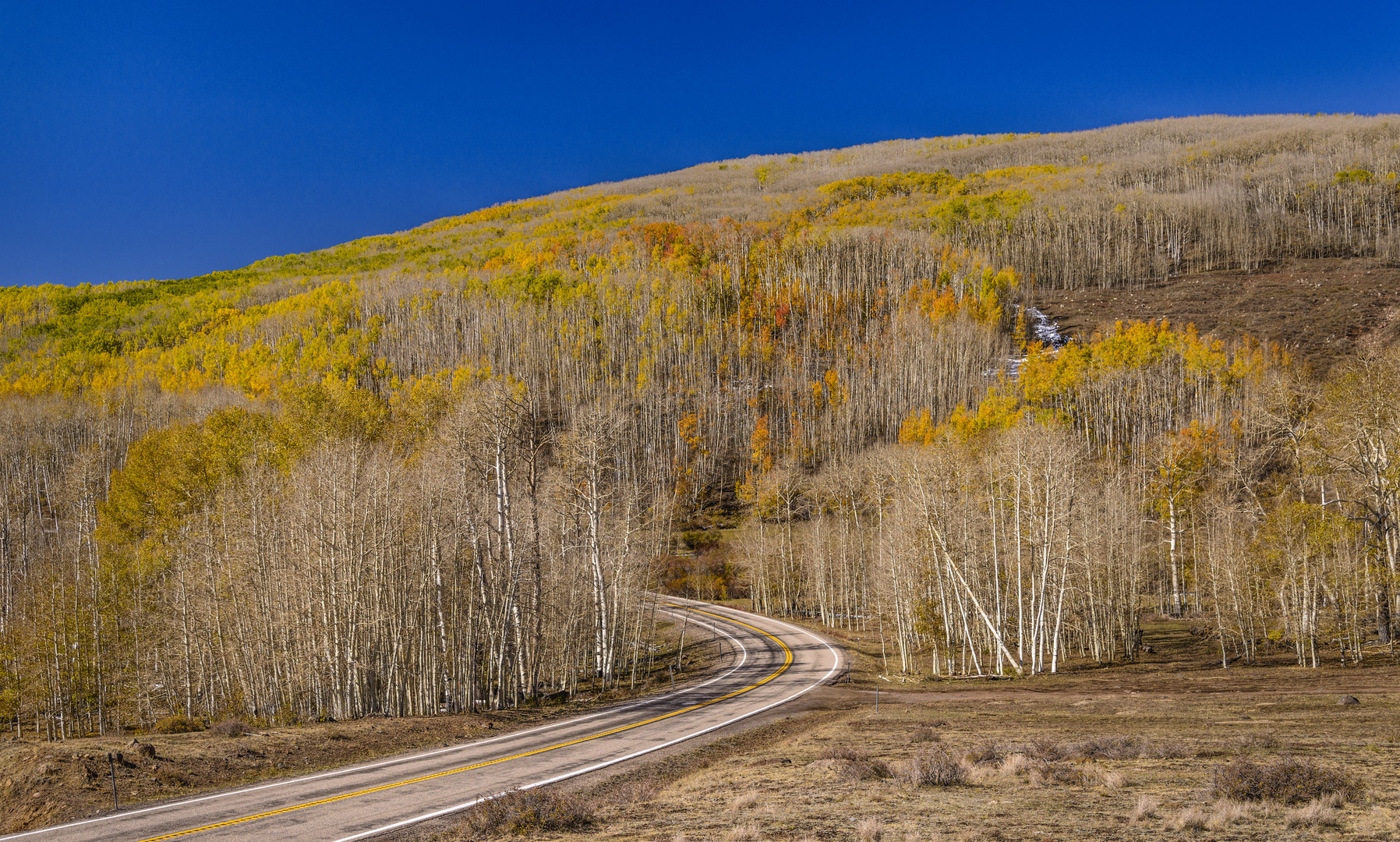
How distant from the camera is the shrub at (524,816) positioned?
1088cm

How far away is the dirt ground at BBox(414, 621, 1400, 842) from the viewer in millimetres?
9500

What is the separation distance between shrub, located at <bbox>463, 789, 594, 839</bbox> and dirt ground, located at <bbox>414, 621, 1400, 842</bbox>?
272 mm

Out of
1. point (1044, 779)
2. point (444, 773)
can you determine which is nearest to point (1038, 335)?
point (1044, 779)

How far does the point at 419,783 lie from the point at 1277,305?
139018 millimetres

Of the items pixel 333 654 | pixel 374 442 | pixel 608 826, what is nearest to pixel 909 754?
pixel 608 826

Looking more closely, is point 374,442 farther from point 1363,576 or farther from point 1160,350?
point 1160,350

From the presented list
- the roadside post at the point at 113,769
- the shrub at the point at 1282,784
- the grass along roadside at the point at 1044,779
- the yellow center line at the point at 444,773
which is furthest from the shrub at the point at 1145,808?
the roadside post at the point at 113,769

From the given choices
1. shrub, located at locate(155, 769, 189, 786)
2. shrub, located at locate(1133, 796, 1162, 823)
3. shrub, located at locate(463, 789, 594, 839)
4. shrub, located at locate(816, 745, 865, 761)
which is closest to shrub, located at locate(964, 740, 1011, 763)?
shrub, located at locate(816, 745, 865, 761)

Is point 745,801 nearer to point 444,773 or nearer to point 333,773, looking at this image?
point 444,773

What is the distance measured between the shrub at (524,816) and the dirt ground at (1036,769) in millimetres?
272

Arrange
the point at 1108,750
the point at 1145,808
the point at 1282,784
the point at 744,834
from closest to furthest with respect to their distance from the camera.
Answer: the point at 1145,808 < the point at 744,834 < the point at 1282,784 < the point at 1108,750

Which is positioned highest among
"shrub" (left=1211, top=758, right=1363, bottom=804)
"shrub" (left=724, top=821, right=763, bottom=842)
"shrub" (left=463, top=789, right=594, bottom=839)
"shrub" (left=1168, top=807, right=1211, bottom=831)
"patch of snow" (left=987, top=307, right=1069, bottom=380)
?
"patch of snow" (left=987, top=307, right=1069, bottom=380)

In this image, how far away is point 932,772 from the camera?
41.9 ft

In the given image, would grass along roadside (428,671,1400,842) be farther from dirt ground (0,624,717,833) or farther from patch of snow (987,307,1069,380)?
patch of snow (987,307,1069,380)
